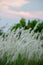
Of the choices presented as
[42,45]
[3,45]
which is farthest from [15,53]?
[42,45]

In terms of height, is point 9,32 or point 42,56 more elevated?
point 9,32

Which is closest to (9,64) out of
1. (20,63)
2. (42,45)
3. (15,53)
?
(20,63)

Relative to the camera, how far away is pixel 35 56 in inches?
133

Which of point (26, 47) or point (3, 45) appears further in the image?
point (3, 45)

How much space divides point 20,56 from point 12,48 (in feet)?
0.54

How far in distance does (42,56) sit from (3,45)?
633 millimetres

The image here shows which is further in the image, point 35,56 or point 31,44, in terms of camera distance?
point 35,56

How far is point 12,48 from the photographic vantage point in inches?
129

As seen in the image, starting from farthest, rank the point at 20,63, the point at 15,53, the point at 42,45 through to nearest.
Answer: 1. the point at 42,45
2. the point at 20,63
3. the point at 15,53

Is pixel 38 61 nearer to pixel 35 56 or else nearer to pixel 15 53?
pixel 35 56

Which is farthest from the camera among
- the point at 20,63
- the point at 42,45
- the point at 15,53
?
the point at 42,45

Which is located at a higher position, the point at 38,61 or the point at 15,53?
the point at 15,53

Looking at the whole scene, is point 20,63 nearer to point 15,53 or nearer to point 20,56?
point 20,56

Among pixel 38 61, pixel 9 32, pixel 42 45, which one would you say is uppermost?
pixel 9 32
